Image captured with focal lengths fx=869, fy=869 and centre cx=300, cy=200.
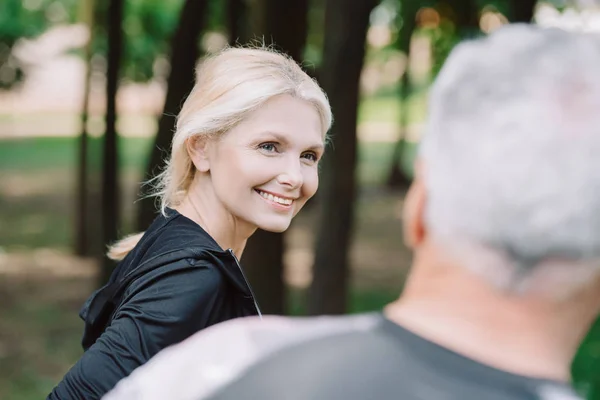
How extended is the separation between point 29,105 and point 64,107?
103 inches

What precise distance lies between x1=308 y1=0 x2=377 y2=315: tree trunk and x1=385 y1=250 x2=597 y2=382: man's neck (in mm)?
4893

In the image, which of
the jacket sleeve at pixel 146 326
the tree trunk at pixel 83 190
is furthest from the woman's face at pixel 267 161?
the tree trunk at pixel 83 190

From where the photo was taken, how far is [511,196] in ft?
3.44

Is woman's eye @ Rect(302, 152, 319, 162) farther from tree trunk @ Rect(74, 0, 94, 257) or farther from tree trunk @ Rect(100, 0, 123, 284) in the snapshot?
tree trunk @ Rect(74, 0, 94, 257)

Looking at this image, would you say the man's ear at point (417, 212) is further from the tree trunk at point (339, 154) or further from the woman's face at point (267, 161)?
the tree trunk at point (339, 154)

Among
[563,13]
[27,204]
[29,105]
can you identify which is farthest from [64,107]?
[563,13]

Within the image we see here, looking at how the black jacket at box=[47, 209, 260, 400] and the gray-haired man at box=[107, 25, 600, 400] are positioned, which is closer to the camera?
the gray-haired man at box=[107, 25, 600, 400]

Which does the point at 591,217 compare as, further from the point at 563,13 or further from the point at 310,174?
the point at 563,13

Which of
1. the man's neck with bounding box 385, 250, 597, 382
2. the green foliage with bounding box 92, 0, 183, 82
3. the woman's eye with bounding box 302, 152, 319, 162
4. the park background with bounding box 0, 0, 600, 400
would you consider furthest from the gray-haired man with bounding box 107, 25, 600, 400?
the green foliage with bounding box 92, 0, 183, 82

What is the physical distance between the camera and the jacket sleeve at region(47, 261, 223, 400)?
1777 mm

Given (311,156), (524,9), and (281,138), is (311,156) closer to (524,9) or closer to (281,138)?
(281,138)

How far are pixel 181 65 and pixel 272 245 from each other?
2.01 m

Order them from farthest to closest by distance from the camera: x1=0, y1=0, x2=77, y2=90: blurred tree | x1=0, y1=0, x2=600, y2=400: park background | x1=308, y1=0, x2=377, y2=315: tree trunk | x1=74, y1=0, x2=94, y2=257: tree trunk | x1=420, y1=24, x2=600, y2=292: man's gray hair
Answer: x1=0, y1=0, x2=77, y2=90: blurred tree < x1=74, y1=0, x2=94, y2=257: tree trunk < x1=0, y1=0, x2=600, y2=400: park background < x1=308, y1=0, x2=377, y2=315: tree trunk < x1=420, y1=24, x2=600, y2=292: man's gray hair

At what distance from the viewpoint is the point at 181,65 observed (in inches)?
314
